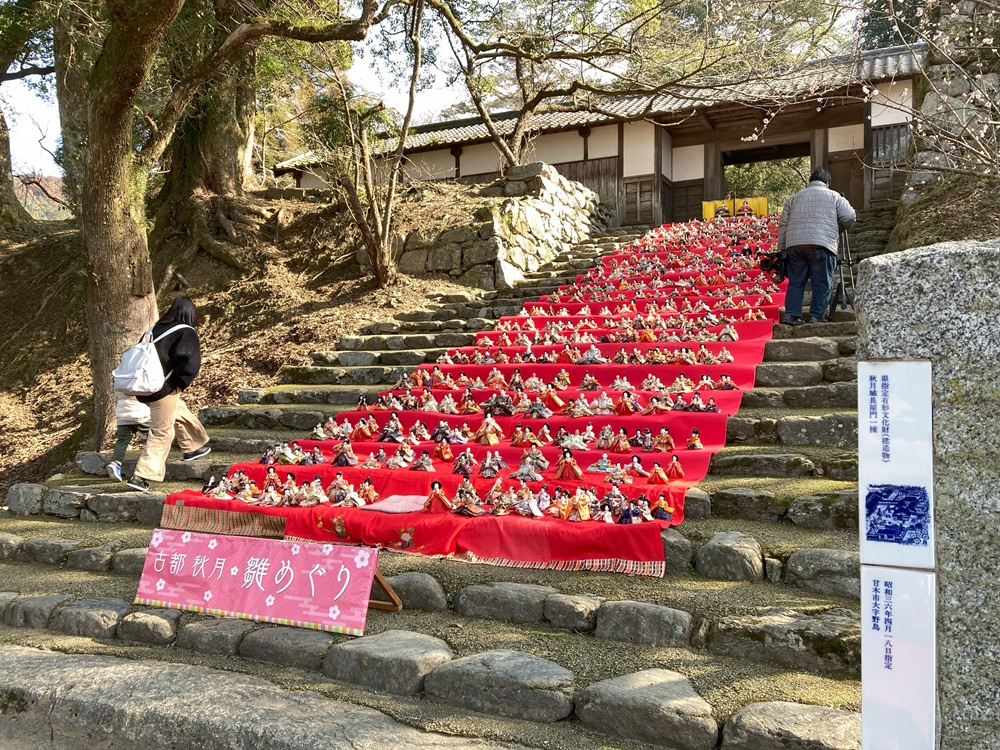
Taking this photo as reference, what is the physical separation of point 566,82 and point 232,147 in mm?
6560

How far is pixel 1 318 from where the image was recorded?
12.6 m

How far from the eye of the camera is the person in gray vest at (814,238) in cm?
721

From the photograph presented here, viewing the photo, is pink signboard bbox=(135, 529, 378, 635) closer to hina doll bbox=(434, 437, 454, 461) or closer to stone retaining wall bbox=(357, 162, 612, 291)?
hina doll bbox=(434, 437, 454, 461)

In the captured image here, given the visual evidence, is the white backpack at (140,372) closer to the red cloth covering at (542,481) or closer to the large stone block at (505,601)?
the red cloth covering at (542,481)

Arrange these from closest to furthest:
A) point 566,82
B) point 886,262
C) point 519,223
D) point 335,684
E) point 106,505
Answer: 1. point 886,262
2. point 335,684
3. point 106,505
4. point 519,223
5. point 566,82

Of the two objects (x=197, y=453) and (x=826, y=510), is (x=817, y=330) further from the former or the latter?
(x=197, y=453)

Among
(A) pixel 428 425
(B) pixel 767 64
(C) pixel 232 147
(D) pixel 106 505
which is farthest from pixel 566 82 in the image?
(D) pixel 106 505

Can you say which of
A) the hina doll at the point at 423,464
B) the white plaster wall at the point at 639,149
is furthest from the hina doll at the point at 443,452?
the white plaster wall at the point at 639,149

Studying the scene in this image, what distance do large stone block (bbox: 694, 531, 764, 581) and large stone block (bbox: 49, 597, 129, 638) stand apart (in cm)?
324

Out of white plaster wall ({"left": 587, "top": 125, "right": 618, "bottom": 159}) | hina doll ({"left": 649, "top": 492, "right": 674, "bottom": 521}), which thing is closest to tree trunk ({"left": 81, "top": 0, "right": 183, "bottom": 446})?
hina doll ({"left": 649, "top": 492, "right": 674, "bottom": 521})

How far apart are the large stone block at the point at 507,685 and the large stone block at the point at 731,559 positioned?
1121mm

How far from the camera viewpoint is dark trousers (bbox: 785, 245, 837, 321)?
7.30 metres

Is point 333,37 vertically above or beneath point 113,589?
above

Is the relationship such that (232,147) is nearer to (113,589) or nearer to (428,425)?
(428,425)
